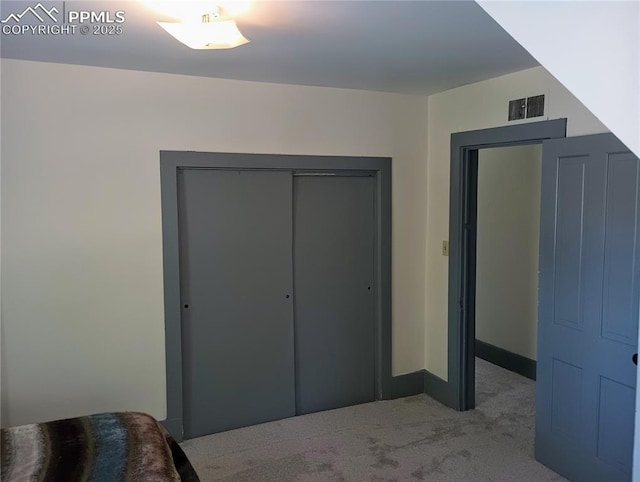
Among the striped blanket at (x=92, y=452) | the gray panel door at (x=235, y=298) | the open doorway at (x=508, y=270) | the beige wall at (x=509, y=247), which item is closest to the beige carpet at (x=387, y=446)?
the gray panel door at (x=235, y=298)

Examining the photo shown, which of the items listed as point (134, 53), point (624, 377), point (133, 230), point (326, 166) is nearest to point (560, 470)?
point (624, 377)

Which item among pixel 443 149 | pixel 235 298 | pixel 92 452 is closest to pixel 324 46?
pixel 443 149

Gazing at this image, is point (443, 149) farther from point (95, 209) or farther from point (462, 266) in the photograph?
point (95, 209)

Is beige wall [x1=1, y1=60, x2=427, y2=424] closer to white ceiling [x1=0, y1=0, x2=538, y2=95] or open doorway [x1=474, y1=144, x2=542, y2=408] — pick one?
white ceiling [x1=0, y1=0, x2=538, y2=95]

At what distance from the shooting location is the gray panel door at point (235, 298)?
140 inches

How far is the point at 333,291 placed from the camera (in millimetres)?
4035

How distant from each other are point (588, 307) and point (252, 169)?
2.23m

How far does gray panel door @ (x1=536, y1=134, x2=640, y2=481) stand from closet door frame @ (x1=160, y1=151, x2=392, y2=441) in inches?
50.2

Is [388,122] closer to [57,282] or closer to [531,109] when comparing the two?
[531,109]

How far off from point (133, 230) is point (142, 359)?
2.74 ft

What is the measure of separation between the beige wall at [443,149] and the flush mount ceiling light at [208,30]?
2.00 meters

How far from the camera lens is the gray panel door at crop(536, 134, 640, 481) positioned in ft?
8.63

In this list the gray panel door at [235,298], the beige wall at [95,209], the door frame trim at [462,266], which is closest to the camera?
the beige wall at [95,209]

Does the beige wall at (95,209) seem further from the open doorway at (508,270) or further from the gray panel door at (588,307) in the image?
the open doorway at (508,270)
